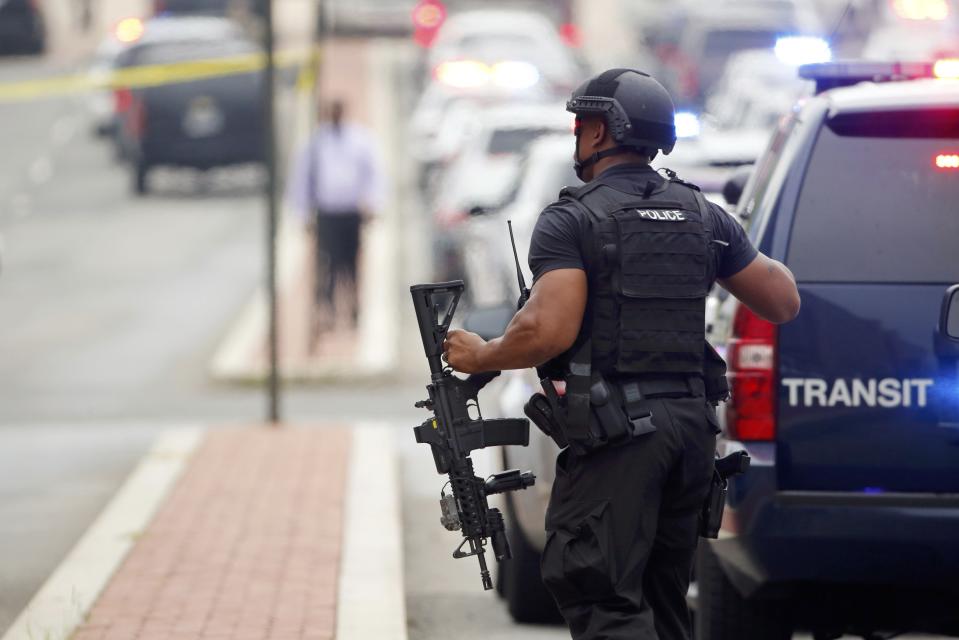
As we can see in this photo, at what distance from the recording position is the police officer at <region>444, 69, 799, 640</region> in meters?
5.04

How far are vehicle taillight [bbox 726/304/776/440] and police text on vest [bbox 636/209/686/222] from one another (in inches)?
28.0

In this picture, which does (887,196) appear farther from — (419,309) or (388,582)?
(388,582)

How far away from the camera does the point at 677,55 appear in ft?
107

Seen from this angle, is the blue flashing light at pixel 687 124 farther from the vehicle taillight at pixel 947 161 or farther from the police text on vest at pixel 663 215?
the police text on vest at pixel 663 215

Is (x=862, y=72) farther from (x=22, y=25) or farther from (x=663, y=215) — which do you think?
(x=22, y=25)

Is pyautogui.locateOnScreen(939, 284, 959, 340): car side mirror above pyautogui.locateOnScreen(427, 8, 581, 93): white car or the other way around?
above

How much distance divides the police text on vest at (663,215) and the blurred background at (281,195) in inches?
80.5

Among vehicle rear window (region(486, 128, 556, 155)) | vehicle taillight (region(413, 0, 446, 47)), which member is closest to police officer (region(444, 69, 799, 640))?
vehicle rear window (region(486, 128, 556, 155))

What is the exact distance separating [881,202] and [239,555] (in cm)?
338

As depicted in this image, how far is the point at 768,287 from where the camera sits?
210 inches

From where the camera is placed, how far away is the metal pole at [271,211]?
12.2 metres

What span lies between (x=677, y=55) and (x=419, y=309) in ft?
91.6

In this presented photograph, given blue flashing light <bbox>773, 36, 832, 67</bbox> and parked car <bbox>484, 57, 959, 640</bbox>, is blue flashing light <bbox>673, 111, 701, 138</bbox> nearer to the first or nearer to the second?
blue flashing light <bbox>773, 36, 832, 67</bbox>

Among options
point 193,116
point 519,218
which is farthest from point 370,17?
point 519,218
